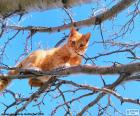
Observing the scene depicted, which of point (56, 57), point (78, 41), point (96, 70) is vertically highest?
point (78, 41)

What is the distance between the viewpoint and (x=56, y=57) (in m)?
4.83

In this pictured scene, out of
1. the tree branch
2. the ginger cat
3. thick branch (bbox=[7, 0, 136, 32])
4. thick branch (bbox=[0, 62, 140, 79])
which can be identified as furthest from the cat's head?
the tree branch

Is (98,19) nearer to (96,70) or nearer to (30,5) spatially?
(96,70)

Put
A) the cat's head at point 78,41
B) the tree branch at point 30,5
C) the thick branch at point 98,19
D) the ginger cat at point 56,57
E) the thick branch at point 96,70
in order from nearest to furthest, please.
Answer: the tree branch at point 30,5
the thick branch at point 96,70
the thick branch at point 98,19
the ginger cat at point 56,57
the cat's head at point 78,41

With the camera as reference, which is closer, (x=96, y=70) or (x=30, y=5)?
(x=30, y=5)

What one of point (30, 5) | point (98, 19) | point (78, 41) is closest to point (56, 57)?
point (78, 41)

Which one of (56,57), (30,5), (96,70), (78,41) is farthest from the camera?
(78,41)

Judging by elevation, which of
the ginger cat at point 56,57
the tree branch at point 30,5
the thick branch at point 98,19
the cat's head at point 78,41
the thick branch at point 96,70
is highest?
the cat's head at point 78,41

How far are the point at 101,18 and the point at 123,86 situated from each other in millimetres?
860

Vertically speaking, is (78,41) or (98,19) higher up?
(78,41)

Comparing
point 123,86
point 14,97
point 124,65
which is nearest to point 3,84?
point 14,97

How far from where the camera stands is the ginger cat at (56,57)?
4.62 metres

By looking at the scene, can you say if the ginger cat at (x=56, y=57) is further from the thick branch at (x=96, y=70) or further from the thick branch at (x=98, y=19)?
the thick branch at (x=96, y=70)

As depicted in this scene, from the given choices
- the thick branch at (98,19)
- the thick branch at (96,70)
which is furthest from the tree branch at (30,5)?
the thick branch at (98,19)
